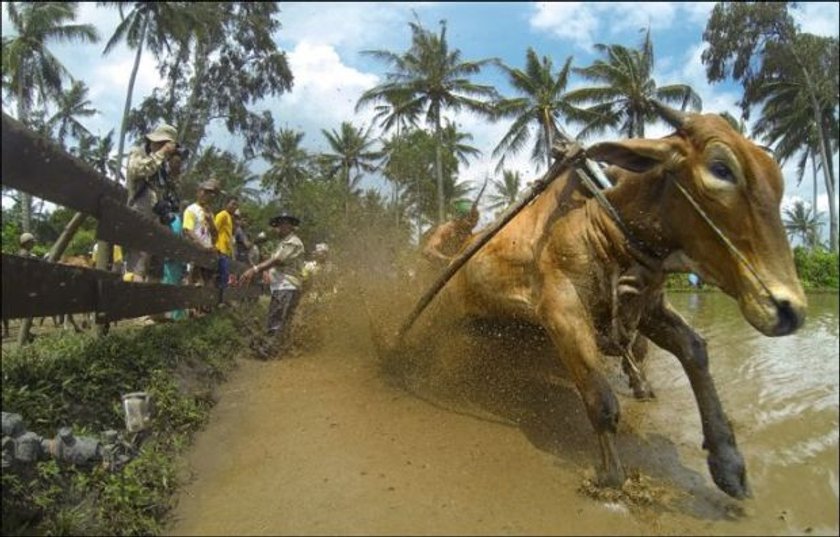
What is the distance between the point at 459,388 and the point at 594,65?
107ft

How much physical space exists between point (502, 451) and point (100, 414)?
2.17 meters

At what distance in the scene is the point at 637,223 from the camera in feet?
12.6

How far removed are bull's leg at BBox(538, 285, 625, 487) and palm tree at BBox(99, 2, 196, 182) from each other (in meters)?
28.5

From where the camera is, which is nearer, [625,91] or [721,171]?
[721,171]

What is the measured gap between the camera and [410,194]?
119 ft

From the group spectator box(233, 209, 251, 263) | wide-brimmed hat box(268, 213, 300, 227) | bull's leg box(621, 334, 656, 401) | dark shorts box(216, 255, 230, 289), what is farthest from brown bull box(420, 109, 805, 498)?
spectator box(233, 209, 251, 263)

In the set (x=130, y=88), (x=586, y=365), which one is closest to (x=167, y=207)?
(x=586, y=365)

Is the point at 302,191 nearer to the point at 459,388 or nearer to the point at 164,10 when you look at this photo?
the point at 164,10

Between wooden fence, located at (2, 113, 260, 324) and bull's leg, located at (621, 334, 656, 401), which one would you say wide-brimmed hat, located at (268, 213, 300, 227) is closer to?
wooden fence, located at (2, 113, 260, 324)

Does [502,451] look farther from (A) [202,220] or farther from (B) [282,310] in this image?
(A) [202,220]

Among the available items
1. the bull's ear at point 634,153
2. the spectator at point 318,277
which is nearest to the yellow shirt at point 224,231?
the spectator at point 318,277

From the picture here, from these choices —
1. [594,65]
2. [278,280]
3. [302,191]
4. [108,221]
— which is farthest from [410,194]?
[108,221]

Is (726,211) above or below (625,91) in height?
below

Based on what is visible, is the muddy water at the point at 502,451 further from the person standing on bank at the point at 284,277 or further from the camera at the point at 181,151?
the camera at the point at 181,151
